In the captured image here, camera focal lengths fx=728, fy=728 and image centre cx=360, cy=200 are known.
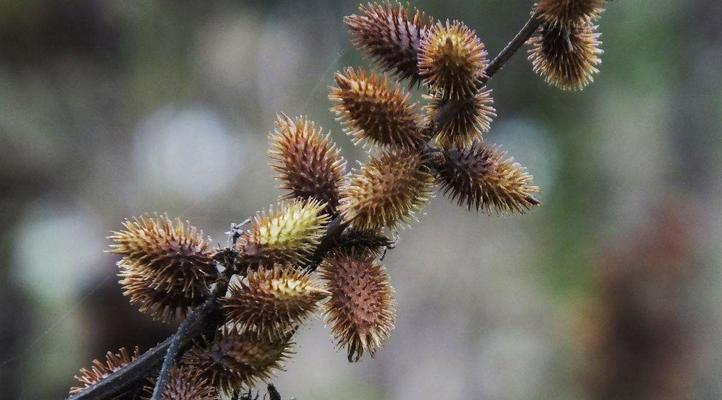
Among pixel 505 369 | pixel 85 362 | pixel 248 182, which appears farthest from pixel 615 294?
pixel 85 362

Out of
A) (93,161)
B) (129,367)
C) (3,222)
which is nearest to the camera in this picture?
(129,367)

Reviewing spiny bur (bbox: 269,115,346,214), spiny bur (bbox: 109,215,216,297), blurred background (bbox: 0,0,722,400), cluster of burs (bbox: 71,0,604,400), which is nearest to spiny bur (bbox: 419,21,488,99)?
cluster of burs (bbox: 71,0,604,400)

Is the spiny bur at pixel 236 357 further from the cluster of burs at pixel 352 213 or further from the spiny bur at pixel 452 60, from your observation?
the spiny bur at pixel 452 60

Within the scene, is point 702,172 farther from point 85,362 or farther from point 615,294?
point 85,362

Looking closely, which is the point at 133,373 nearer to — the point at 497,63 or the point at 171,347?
the point at 171,347

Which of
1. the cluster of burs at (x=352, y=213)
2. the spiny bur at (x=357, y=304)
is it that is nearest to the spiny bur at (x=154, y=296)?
the cluster of burs at (x=352, y=213)

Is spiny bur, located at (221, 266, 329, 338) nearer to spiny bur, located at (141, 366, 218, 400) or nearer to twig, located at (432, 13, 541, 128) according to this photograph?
spiny bur, located at (141, 366, 218, 400)
